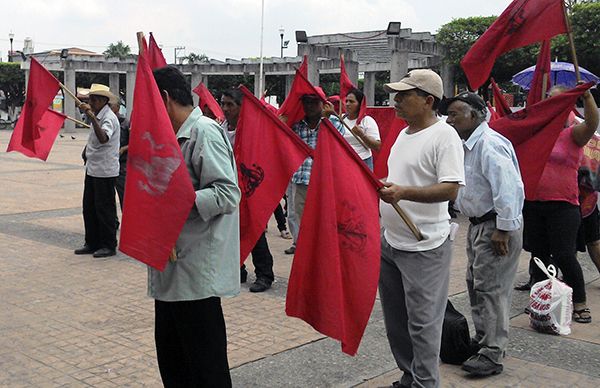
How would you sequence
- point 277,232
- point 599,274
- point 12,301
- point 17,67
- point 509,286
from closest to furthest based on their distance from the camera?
point 509,286
point 12,301
point 599,274
point 277,232
point 17,67

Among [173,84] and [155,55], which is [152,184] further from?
[155,55]

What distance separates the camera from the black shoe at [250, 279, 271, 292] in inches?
257

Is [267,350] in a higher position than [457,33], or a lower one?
lower

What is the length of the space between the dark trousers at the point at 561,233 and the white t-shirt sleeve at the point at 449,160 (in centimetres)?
251

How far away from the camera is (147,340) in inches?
199

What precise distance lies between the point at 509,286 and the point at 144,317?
9.27 feet

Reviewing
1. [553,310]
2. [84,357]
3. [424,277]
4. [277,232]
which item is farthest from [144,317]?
[277,232]

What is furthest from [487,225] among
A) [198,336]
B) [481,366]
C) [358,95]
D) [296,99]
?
[358,95]

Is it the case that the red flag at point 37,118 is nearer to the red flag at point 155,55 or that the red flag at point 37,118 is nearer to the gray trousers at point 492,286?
the red flag at point 155,55

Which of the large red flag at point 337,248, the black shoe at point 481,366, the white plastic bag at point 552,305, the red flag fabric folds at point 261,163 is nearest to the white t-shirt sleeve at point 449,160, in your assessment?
the large red flag at point 337,248

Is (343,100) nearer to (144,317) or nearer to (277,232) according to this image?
(277,232)

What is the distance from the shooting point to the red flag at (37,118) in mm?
7598

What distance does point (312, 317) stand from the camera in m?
3.67

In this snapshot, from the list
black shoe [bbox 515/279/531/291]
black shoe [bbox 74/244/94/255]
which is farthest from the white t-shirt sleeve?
black shoe [bbox 74/244/94/255]
